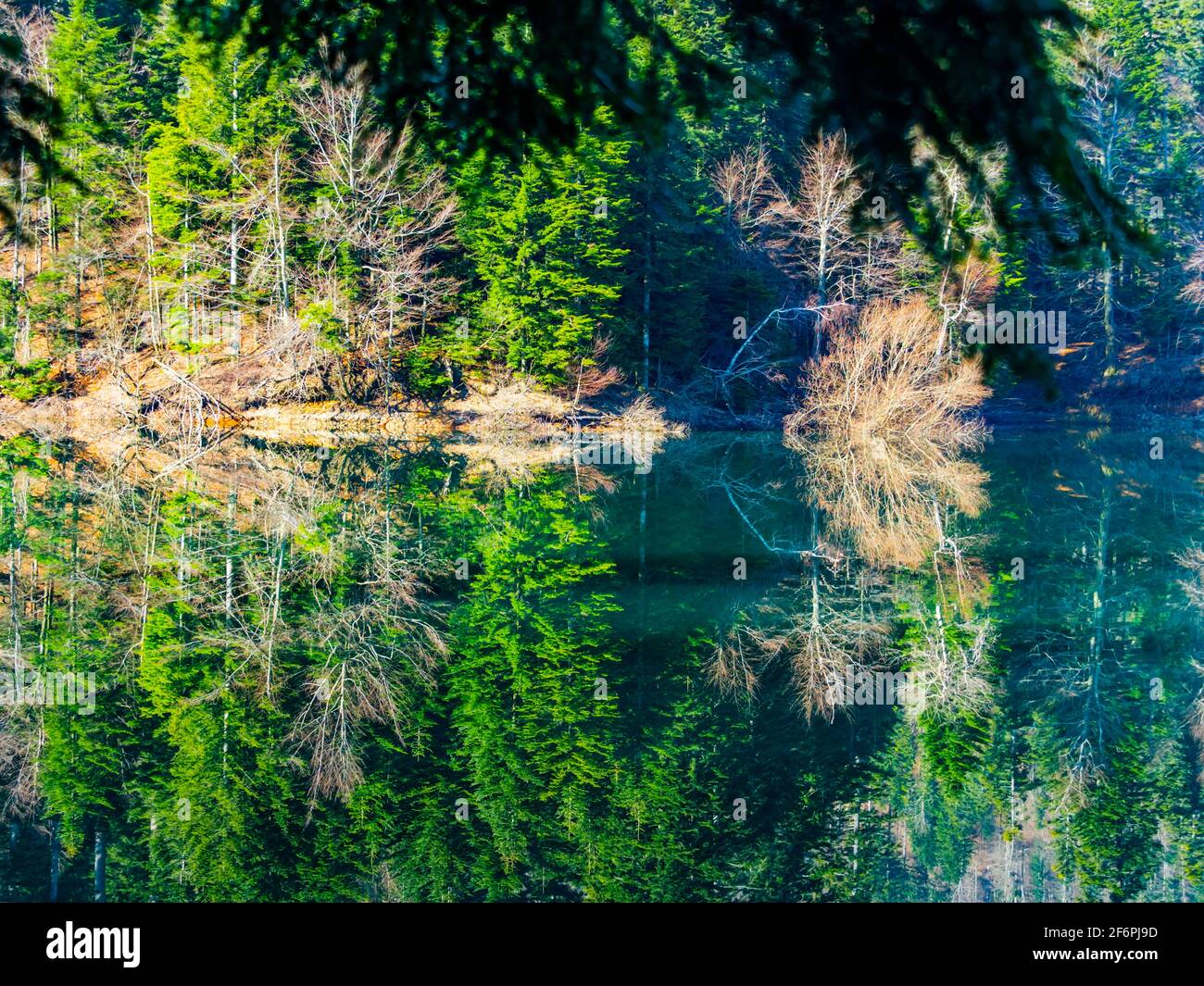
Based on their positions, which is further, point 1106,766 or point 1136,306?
point 1136,306

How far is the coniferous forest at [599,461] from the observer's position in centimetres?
351

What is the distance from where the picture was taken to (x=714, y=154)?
34.0 m

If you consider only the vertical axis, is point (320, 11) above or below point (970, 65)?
above

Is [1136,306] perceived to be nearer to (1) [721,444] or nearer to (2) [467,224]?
(1) [721,444]

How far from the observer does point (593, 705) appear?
28.8ft

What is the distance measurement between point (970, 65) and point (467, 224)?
2913cm

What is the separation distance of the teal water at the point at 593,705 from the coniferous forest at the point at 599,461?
53mm

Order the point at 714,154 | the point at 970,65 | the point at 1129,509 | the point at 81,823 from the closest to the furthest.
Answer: the point at 970,65
the point at 81,823
the point at 1129,509
the point at 714,154

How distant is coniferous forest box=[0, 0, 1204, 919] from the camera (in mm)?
3514

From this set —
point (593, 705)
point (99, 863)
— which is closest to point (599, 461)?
point (593, 705)

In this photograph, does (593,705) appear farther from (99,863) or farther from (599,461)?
(599,461)

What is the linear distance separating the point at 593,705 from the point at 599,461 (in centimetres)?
1639
